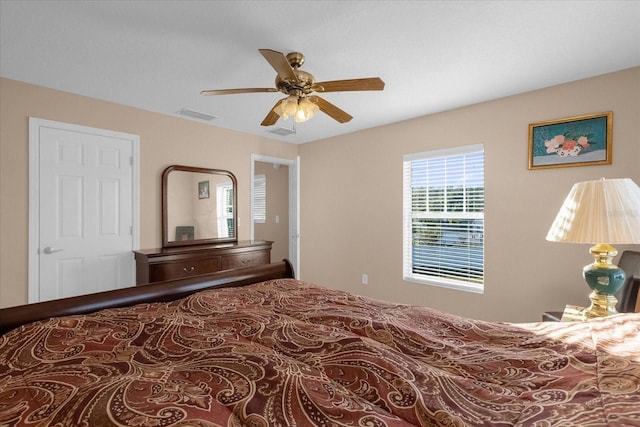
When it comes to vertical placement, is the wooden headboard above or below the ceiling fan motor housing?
below

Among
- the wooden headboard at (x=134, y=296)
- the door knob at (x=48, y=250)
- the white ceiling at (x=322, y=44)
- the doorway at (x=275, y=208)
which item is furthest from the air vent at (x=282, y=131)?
the door knob at (x=48, y=250)

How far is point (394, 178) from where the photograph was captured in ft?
12.6

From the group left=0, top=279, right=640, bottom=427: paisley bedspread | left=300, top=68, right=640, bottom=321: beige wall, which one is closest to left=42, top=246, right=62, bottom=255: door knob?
left=0, top=279, right=640, bottom=427: paisley bedspread

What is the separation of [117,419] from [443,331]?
1.08m

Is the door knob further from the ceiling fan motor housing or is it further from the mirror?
the ceiling fan motor housing

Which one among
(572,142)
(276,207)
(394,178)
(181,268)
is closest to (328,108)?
(394,178)

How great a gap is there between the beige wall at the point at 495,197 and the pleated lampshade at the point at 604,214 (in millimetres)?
1192

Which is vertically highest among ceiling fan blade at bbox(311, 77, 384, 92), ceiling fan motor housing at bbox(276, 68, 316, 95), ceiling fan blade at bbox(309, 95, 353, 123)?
ceiling fan motor housing at bbox(276, 68, 316, 95)

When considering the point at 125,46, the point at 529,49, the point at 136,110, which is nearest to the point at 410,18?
the point at 529,49

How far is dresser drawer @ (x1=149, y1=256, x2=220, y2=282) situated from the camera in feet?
10.1

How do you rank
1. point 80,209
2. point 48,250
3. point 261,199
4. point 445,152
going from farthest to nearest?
point 261,199, point 445,152, point 80,209, point 48,250

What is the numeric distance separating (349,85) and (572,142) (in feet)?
6.94

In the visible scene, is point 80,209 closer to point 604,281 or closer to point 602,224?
point 602,224

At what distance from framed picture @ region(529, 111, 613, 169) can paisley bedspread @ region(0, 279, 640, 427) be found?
198 centimetres
